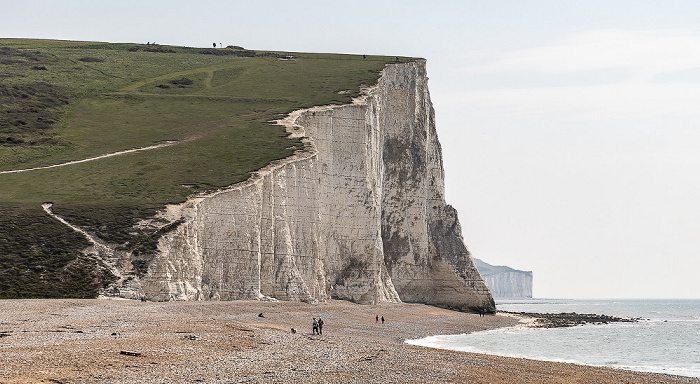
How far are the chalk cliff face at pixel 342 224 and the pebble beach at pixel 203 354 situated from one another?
7728 millimetres

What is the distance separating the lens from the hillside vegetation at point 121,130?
45.9m

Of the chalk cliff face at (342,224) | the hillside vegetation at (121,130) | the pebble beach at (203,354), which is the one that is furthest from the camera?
the chalk cliff face at (342,224)

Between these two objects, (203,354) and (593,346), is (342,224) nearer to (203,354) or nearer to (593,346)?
(593,346)

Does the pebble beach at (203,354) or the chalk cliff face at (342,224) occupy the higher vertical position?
the chalk cliff face at (342,224)

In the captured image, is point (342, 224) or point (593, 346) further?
point (342, 224)

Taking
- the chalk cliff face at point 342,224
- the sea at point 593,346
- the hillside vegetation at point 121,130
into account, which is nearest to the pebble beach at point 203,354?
the sea at point 593,346

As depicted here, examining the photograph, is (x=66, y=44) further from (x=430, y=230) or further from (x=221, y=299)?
→ (x=221, y=299)

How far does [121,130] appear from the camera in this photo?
76.9m

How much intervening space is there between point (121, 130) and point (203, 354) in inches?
2115

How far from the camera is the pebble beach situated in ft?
74.5

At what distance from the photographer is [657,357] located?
4547 cm

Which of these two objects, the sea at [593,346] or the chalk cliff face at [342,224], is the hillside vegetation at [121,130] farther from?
the sea at [593,346]

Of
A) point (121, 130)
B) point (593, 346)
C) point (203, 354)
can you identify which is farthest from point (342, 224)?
point (203, 354)

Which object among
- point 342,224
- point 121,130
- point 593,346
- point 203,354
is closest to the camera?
point 203,354
